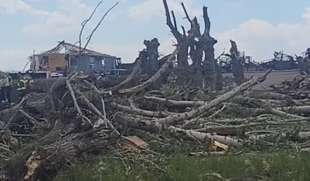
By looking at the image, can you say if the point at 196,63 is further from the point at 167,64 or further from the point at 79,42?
the point at 79,42

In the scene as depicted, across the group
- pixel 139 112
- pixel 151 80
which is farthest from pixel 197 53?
pixel 139 112

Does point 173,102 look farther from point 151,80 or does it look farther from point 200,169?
point 200,169

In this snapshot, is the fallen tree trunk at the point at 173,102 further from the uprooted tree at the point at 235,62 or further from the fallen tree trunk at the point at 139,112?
the uprooted tree at the point at 235,62

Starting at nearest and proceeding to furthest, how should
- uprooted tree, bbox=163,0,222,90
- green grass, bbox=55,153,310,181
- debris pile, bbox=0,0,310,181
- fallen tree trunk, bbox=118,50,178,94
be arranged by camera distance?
1. green grass, bbox=55,153,310,181
2. debris pile, bbox=0,0,310,181
3. fallen tree trunk, bbox=118,50,178,94
4. uprooted tree, bbox=163,0,222,90

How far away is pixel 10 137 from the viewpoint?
30.7 ft

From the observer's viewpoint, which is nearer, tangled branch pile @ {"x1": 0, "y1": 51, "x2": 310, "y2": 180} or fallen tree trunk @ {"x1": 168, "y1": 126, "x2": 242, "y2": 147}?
tangled branch pile @ {"x1": 0, "y1": 51, "x2": 310, "y2": 180}

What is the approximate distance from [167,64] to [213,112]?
2854 mm

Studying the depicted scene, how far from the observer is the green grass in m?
6.61

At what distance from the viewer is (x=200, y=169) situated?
686 cm

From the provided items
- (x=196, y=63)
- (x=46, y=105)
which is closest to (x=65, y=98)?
(x=46, y=105)

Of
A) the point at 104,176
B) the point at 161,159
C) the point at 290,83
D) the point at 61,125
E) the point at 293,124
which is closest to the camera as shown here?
the point at 104,176

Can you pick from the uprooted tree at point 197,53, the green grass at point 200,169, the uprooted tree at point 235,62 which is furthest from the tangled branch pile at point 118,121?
the uprooted tree at point 235,62

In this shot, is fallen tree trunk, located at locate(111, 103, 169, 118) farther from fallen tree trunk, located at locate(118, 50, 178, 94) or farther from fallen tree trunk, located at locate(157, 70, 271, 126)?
fallen tree trunk, located at locate(118, 50, 178, 94)

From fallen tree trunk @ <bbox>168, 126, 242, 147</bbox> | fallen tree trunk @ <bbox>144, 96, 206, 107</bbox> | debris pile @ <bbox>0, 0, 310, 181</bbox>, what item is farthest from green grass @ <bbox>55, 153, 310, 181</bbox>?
fallen tree trunk @ <bbox>144, 96, 206, 107</bbox>
